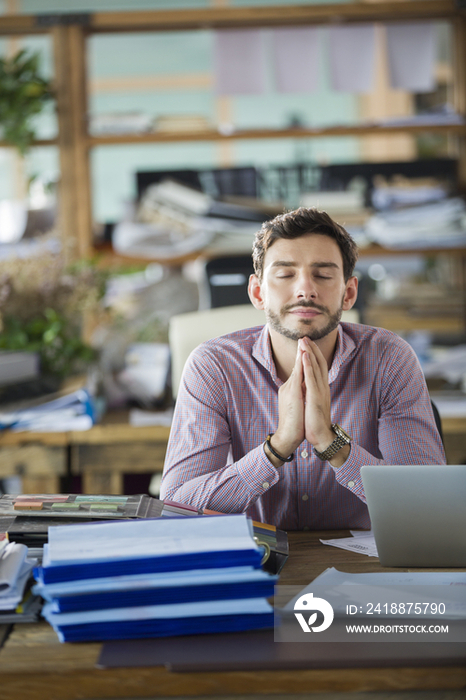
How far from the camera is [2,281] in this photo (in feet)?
6.93

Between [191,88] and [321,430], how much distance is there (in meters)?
4.96

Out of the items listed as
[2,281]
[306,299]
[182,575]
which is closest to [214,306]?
[2,281]

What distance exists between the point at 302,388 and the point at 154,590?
605 mm

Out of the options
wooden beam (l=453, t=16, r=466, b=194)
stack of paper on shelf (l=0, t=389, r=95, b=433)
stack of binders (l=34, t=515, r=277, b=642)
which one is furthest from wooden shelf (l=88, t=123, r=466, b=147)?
stack of binders (l=34, t=515, r=277, b=642)

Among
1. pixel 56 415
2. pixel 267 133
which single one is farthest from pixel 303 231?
pixel 267 133

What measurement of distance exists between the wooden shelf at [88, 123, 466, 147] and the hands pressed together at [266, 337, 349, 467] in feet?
5.60

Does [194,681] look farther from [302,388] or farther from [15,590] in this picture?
[302,388]

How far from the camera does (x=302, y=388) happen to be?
1312 mm

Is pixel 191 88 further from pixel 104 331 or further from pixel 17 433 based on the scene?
pixel 17 433

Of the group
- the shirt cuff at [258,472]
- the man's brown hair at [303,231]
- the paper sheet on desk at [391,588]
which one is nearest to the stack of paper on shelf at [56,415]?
the man's brown hair at [303,231]

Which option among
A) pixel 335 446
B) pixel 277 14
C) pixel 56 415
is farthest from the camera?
pixel 277 14

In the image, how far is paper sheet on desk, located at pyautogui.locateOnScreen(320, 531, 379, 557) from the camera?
1.06m

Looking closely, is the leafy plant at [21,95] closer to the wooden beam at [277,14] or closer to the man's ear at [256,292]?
the wooden beam at [277,14]

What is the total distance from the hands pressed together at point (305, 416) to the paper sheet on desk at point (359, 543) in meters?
0.15
